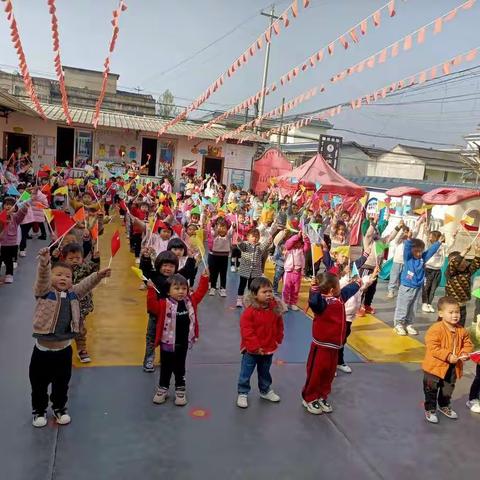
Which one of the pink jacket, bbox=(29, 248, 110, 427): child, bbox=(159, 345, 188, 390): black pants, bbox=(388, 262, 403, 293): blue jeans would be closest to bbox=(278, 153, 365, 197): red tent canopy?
bbox=(388, 262, 403, 293): blue jeans

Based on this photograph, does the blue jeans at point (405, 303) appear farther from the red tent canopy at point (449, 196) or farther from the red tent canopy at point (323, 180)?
the red tent canopy at point (323, 180)

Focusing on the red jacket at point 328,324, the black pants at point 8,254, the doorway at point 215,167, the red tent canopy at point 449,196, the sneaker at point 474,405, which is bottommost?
the sneaker at point 474,405

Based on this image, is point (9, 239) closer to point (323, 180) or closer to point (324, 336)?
point (324, 336)

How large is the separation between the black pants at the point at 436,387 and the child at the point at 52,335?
114 inches

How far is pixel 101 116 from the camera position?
22.2m

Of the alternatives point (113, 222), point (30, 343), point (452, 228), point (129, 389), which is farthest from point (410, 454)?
point (113, 222)

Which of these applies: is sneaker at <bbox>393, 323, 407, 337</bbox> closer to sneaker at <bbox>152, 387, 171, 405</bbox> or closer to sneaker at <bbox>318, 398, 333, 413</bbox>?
sneaker at <bbox>318, 398, 333, 413</bbox>

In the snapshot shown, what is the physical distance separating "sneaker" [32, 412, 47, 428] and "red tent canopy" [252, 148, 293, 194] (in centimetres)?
1959

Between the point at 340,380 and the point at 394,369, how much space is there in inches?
31.5

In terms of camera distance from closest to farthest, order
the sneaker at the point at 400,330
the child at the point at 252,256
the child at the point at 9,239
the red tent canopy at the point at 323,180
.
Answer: the sneaker at the point at 400,330 → the child at the point at 252,256 → the child at the point at 9,239 → the red tent canopy at the point at 323,180

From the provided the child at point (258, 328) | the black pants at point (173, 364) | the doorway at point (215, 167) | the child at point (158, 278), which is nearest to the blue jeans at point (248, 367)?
the child at point (258, 328)

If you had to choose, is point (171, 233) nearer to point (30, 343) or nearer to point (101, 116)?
point (30, 343)

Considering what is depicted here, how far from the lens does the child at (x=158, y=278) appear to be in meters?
4.07

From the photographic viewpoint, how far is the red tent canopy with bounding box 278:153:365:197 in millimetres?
13781
